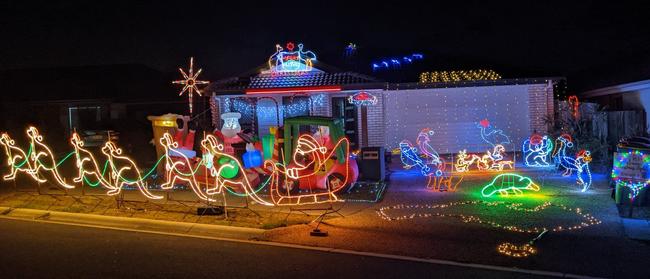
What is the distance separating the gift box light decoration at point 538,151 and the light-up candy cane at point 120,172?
1010 centimetres

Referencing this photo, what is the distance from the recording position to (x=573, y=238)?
27.9 ft

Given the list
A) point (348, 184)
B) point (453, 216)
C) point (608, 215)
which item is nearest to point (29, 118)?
point (348, 184)

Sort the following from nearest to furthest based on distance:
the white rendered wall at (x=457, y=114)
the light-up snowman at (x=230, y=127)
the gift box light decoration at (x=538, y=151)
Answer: the light-up snowman at (x=230, y=127) < the gift box light decoration at (x=538, y=151) < the white rendered wall at (x=457, y=114)

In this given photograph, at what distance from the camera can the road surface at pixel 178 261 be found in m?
7.00

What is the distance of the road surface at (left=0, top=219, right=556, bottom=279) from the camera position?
7.00m

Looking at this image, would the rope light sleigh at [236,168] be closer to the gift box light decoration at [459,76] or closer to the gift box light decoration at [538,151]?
the gift box light decoration at [538,151]

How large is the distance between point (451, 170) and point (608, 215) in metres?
5.93

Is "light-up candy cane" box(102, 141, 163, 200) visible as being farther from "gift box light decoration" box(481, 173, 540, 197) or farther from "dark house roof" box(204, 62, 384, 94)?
"gift box light decoration" box(481, 173, 540, 197)

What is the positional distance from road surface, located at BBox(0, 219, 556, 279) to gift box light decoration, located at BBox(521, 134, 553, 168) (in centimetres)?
926

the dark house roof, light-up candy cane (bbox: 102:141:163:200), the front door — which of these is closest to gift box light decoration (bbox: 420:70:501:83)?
the dark house roof

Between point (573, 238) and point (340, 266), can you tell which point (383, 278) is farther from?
point (573, 238)

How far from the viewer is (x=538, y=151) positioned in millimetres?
15766

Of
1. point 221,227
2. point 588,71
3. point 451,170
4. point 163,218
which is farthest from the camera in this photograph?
point 588,71

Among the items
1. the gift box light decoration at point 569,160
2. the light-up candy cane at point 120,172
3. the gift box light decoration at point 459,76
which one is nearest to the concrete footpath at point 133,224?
the light-up candy cane at point 120,172
